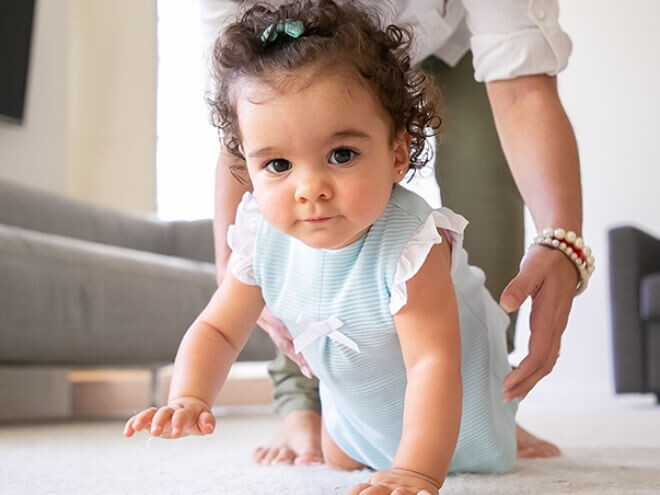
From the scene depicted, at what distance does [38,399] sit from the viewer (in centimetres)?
284

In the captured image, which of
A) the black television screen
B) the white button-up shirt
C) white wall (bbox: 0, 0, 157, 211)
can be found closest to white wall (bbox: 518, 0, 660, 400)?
white wall (bbox: 0, 0, 157, 211)

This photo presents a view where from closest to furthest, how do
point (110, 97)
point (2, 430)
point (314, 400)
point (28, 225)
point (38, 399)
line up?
point (314, 400), point (2, 430), point (28, 225), point (38, 399), point (110, 97)

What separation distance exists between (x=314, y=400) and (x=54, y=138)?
2.30 m

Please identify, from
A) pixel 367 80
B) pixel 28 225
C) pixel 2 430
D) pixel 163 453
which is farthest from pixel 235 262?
pixel 28 225

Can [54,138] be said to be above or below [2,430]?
above

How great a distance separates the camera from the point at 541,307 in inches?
38.7

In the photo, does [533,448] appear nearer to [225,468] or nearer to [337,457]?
[337,457]

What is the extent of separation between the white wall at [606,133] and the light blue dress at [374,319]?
3268 mm

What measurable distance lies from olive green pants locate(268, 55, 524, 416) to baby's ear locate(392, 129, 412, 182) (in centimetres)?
44

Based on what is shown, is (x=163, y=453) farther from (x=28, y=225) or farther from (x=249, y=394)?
(x=249, y=394)

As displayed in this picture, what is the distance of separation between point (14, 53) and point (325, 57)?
2.62 meters

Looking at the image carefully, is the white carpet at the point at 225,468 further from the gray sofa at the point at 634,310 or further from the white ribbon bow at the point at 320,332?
the gray sofa at the point at 634,310

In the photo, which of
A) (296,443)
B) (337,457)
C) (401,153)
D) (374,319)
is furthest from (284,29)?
(296,443)

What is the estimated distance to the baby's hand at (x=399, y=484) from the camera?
0.75 meters
